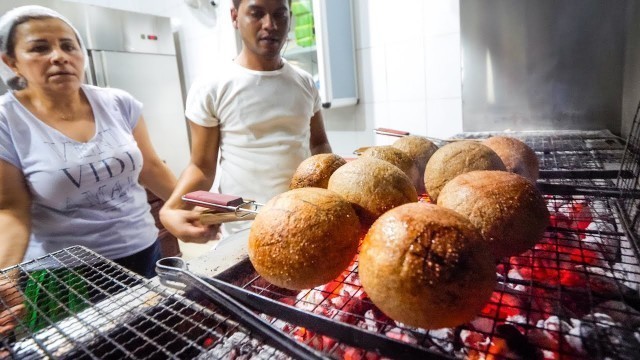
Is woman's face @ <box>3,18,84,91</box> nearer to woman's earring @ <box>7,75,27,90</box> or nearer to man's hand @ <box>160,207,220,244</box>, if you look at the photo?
woman's earring @ <box>7,75,27,90</box>

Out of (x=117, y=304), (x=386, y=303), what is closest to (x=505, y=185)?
(x=386, y=303)

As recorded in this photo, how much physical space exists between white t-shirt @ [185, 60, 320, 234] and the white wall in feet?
2.62

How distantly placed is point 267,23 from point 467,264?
134 cm

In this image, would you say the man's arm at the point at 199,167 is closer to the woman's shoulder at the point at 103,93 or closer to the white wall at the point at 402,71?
the woman's shoulder at the point at 103,93

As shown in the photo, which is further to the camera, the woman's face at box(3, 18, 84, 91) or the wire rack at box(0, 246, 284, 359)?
the woman's face at box(3, 18, 84, 91)

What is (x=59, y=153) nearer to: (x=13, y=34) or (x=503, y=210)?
(x=13, y=34)

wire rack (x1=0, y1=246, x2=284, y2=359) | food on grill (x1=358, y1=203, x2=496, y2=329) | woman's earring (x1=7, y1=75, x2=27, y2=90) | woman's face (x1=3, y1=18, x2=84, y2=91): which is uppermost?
woman's face (x1=3, y1=18, x2=84, y2=91)

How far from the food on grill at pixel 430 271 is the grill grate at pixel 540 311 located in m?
0.06

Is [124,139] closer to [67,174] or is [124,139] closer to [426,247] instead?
[67,174]

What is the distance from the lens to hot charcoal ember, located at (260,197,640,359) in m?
0.55

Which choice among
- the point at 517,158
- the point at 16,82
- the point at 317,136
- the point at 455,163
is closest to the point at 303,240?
the point at 455,163

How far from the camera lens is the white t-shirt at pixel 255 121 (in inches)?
64.2

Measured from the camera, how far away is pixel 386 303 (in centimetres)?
48

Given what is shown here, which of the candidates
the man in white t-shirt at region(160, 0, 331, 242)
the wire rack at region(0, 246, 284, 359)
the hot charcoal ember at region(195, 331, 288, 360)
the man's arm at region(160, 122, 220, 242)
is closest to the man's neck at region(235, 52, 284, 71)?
the man in white t-shirt at region(160, 0, 331, 242)
